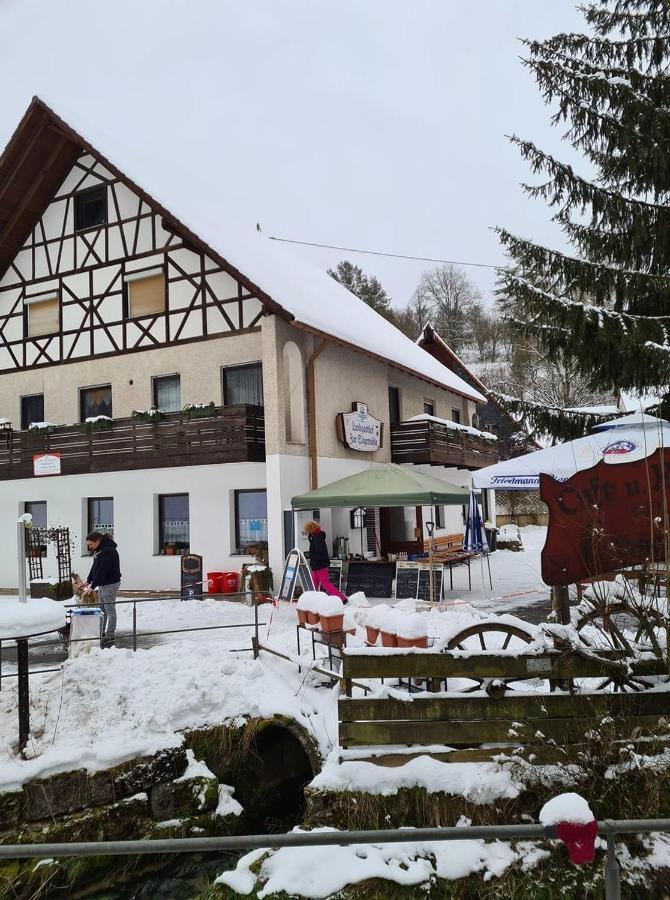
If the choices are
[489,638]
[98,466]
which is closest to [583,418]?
[489,638]

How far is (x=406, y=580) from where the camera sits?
14203 mm

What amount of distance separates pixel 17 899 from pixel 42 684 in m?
2.42

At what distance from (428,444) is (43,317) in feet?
39.6

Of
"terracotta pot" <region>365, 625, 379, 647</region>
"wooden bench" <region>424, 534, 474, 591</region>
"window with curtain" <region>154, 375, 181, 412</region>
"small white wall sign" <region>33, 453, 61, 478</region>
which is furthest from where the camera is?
"window with curtain" <region>154, 375, 181, 412</region>

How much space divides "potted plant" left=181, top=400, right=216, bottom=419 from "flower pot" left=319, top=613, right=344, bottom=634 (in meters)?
9.00

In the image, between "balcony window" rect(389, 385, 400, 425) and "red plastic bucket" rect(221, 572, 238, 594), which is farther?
"balcony window" rect(389, 385, 400, 425)

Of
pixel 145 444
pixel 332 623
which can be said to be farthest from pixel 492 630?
pixel 145 444

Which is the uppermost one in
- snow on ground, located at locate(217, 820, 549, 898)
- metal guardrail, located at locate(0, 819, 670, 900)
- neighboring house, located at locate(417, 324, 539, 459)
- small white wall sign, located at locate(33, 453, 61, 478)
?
neighboring house, located at locate(417, 324, 539, 459)

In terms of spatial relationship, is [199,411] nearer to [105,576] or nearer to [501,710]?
[105,576]

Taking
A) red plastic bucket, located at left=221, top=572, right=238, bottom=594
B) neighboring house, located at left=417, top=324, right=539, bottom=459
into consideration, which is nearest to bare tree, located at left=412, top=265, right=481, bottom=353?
neighboring house, located at left=417, top=324, right=539, bottom=459

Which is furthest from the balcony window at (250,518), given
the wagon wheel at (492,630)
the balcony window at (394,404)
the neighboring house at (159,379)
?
the wagon wheel at (492,630)

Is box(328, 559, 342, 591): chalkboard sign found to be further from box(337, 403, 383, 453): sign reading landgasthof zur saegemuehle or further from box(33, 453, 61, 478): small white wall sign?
box(33, 453, 61, 478): small white wall sign

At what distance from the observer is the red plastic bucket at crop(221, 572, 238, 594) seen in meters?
15.3

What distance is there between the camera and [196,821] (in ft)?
22.4
